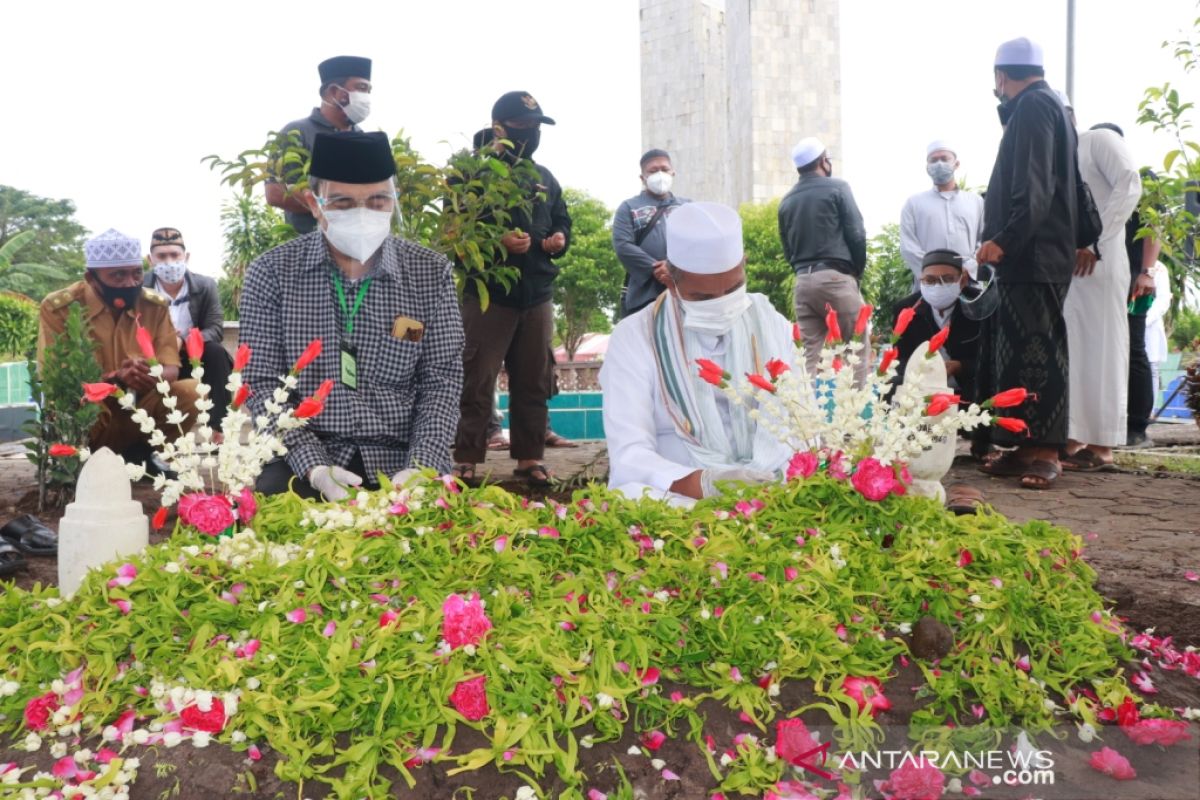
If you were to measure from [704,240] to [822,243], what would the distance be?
4828mm

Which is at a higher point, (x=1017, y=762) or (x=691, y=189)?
(x=691, y=189)

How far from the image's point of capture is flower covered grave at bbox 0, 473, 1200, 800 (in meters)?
2.15

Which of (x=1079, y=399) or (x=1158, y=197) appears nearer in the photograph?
(x=1158, y=197)

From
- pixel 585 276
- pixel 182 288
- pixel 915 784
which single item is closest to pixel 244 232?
pixel 585 276

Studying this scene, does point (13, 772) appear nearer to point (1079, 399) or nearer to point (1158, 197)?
point (1158, 197)

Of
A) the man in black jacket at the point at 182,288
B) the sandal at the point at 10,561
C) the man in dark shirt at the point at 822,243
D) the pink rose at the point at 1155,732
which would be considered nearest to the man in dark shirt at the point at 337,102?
the sandal at the point at 10,561

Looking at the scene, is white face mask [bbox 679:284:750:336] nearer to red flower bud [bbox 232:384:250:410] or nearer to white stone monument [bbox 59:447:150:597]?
red flower bud [bbox 232:384:250:410]

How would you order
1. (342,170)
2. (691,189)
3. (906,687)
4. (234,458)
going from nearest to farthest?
1. (906,687)
2. (234,458)
3. (342,170)
4. (691,189)

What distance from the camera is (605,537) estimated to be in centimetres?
278

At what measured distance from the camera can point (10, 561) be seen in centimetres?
439

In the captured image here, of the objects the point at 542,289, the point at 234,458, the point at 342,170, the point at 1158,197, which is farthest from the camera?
the point at 542,289

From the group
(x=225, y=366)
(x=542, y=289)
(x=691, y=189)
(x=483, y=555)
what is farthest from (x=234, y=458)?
(x=691, y=189)

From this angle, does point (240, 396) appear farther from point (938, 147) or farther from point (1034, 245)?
point (938, 147)

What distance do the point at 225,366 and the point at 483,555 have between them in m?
5.17
